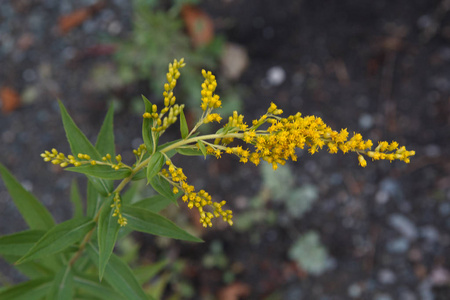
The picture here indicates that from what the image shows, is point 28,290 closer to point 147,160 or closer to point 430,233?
point 147,160

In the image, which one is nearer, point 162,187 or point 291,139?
→ point 291,139

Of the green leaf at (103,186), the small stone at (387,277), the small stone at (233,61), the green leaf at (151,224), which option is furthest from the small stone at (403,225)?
the green leaf at (103,186)

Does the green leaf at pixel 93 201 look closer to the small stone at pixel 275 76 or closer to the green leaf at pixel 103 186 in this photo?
the green leaf at pixel 103 186

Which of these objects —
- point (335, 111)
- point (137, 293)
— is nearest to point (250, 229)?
point (335, 111)

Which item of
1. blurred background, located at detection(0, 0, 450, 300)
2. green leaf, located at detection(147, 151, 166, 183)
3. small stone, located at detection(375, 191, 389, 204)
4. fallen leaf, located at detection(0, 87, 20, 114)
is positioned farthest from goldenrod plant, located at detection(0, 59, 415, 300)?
fallen leaf, located at detection(0, 87, 20, 114)

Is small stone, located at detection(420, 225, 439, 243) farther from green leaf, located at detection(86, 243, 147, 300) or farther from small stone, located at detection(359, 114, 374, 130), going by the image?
green leaf, located at detection(86, 243, 147, 300)

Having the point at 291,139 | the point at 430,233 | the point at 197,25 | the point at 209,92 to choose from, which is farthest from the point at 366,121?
the point at 209,92
